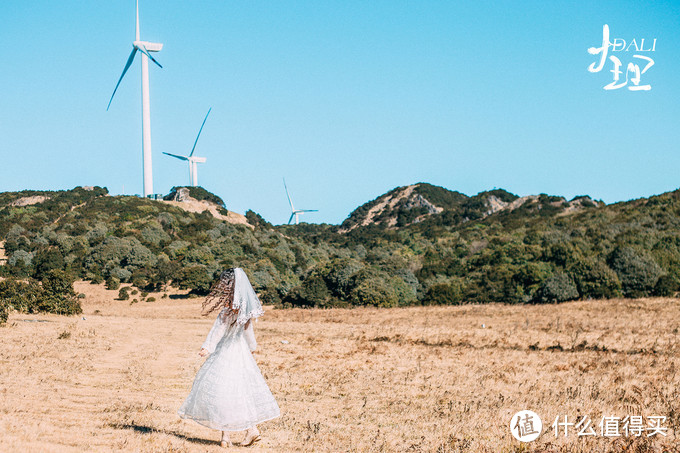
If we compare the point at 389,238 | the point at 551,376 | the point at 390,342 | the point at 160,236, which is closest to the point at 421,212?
the point at 389,238

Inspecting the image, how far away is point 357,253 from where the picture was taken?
90.2 meters

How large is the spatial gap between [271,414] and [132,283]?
51962mm

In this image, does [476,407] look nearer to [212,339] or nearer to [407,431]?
[407,431]

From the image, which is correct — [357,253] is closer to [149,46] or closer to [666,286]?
[149,46]

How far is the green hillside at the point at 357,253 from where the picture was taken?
4284cm

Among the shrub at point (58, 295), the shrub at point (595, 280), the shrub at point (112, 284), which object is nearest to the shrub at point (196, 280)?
the shrub at point (112, 284)

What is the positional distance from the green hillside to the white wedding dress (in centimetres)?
2725

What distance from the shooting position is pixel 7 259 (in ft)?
189

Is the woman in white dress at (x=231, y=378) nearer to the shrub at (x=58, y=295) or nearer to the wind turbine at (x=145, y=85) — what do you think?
the shrub at (x=58, y=295)

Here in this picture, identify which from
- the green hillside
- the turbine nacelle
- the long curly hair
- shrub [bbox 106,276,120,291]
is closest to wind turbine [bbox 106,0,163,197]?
the turbine nacelle

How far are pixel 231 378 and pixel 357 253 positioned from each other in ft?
272

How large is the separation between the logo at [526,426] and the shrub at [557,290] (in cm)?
3265

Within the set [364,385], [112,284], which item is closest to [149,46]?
[112,284]

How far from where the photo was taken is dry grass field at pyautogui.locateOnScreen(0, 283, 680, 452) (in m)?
7.66
